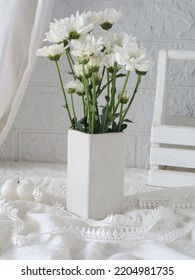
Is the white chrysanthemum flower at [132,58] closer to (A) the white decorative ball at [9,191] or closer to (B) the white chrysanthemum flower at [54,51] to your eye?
(B) the white chrysanthemum flower at [54,51]

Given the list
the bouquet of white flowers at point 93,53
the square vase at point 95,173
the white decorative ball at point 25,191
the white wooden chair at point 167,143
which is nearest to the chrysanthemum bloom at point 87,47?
the bouquet of white flowers at point 93,53

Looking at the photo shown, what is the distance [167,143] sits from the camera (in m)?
1.35

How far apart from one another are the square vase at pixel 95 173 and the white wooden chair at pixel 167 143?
1.15 ft

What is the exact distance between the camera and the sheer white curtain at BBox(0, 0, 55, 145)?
139 centimetres

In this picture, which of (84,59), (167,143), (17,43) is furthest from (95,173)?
(17,43)

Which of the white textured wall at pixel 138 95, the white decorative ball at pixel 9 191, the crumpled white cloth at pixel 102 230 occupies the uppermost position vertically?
the white textured wall at pixel 138 95

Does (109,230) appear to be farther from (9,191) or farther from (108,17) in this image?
(108,17)

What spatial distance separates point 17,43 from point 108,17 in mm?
550

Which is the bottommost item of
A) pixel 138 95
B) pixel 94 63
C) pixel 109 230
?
pixel 109 230

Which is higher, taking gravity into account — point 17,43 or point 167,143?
point 17,43

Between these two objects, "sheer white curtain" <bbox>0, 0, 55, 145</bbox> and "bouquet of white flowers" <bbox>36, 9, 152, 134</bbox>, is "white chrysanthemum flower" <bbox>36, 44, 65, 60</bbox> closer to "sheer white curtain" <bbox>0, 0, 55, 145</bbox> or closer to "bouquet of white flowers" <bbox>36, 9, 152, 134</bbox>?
"bouquet of white flowers" <bbox>36, 9, 152, 134</bbox>

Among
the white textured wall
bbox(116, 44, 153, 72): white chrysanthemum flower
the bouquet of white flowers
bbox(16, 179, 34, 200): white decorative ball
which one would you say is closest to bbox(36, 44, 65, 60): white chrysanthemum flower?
the bouquet of white flowers

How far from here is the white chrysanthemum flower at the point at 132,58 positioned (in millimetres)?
899
